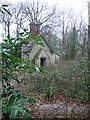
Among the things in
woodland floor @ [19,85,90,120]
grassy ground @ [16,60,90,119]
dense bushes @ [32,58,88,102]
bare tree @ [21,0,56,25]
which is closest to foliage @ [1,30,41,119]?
woodland floor @ [19,85,90,120]

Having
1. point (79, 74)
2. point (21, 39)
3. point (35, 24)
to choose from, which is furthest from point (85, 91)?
point (21, 39)

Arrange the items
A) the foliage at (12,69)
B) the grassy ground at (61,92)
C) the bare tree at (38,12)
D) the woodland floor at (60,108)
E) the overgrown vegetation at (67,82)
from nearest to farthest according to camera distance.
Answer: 1. the foliage at (12,69)
2. the woodland floor at (60,108)
3. the grassy ground at (61,92)
4. the bare tree at (38,12)
5. the overgrown vegetation at (67,82)

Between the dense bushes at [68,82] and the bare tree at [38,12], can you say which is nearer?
the bare tree at [38,12]

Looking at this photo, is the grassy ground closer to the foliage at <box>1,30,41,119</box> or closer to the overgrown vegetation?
the overgrown vegetation

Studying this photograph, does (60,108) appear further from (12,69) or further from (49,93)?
(12,69)

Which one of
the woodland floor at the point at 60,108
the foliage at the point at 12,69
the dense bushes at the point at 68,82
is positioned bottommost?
the woodland floor at the point at 60,108

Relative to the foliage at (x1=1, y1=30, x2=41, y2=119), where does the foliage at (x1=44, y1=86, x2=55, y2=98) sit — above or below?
below

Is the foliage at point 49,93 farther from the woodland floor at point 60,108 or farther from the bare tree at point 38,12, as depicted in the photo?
the bare tree at point 38,12

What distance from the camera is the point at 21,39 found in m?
1.00

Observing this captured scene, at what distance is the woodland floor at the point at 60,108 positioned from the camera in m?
2.25

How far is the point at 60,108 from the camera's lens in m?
2.54

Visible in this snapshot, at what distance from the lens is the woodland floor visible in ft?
7.37

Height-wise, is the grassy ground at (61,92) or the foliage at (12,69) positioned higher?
the foliage at (12,69)

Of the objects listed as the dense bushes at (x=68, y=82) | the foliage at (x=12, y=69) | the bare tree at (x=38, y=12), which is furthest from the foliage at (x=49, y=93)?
the foliage at (x=12, y=69)
